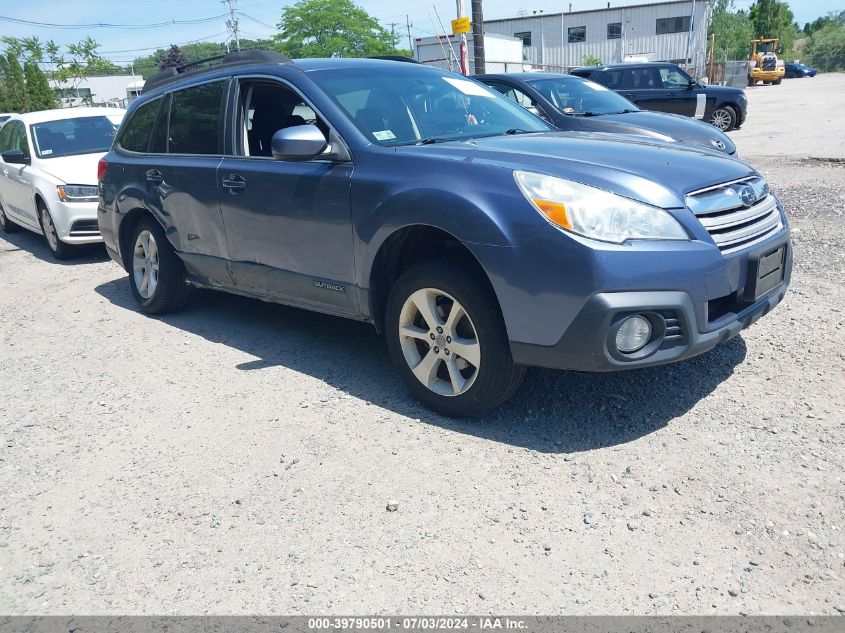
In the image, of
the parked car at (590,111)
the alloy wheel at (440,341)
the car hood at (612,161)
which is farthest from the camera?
the parked car at (590,111)

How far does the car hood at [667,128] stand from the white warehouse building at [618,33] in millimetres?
44789

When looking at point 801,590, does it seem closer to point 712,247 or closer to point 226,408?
point 712,247

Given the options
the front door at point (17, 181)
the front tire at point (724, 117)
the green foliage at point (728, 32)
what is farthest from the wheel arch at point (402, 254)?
the green foliage at point (728, 32)

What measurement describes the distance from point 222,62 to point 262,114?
0.67 m

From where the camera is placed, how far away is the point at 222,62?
17.1 ft

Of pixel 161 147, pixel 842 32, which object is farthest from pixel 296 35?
pixel 161 147

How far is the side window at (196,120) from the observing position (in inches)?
198

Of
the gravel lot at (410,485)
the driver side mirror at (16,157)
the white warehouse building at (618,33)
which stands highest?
the white warehouse building at (618,33)

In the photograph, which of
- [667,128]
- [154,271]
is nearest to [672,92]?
[667,128]

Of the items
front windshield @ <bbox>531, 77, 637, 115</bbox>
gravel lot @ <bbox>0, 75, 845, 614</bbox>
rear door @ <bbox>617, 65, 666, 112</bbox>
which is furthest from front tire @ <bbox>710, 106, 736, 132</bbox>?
gravel lot @ <bbox>0, 75, 845, 614</bbox>

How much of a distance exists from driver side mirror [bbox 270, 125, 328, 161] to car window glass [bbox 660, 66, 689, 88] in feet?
50.6

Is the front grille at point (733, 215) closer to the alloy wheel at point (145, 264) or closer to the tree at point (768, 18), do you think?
the alloy wheel at point (145, 264)

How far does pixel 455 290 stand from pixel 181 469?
1536 mm

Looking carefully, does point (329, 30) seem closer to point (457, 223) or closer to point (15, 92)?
point (15, 92)
